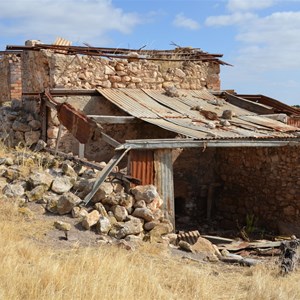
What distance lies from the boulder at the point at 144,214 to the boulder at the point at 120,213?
0.22 m

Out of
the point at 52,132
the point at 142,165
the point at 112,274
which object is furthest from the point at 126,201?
the point at 52,132

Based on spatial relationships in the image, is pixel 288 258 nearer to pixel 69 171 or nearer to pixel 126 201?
pixel 126 201

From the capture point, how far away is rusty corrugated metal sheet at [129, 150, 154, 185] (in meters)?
8.99

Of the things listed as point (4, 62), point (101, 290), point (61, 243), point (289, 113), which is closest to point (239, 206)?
point (289, 113)

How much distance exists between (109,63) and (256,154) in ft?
13.9

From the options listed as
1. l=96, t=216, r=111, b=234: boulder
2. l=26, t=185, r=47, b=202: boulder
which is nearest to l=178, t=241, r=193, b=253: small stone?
l=96, t=216, r=111, b=234: boulder

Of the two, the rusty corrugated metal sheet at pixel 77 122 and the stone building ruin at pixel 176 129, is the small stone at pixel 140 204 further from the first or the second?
the rusty corrugated metal sheet at pixel 77 122

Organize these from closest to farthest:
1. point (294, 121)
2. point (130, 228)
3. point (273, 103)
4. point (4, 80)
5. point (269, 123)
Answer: point (130, 228) → point (269, 123) → point (294, 121) → point (273, 103) → point (4, 80)

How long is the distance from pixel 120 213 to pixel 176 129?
2390 millimetres

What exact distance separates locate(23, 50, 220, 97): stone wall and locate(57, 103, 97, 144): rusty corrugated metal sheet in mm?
1225

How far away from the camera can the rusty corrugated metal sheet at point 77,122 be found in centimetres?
958

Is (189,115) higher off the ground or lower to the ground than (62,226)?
higher

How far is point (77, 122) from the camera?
384 inches

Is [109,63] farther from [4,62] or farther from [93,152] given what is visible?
[4,62]
